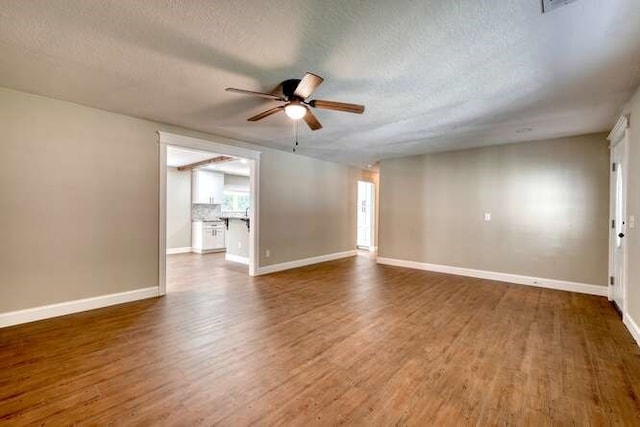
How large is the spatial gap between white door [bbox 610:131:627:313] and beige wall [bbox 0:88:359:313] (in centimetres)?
574

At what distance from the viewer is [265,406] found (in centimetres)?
180

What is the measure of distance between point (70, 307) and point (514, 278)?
21.8 ft

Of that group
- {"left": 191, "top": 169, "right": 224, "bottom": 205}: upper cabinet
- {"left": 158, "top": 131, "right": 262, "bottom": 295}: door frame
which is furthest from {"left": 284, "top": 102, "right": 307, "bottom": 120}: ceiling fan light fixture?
{"left": 191, "top": 169, "right": 224, "bottom": 205}: upper cabinet

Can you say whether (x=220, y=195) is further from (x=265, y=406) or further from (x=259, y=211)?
(x=265, y=406)

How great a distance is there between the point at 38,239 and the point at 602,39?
5.50m

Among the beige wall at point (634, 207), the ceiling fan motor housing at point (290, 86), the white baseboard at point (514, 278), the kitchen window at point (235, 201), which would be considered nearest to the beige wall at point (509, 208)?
the white baseboard at point (514, 278)

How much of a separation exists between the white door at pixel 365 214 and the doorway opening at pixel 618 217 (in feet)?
17.9

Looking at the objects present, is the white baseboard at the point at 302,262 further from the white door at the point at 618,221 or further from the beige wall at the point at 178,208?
the white door at the point at 618,221

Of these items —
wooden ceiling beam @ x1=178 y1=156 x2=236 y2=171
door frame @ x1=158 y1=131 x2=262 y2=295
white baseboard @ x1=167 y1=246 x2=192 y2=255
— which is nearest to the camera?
door frame @ x1=158 y1=131 x2=262 y2=295

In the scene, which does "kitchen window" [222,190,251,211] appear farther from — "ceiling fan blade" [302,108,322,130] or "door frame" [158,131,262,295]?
"ceiling fan blade" [302,108,322,130]

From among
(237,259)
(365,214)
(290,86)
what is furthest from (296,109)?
(365,214)

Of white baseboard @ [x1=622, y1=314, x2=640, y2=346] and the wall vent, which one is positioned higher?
the wall vent

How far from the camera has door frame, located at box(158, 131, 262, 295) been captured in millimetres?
4016

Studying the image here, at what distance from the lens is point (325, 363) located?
2.30 meters
